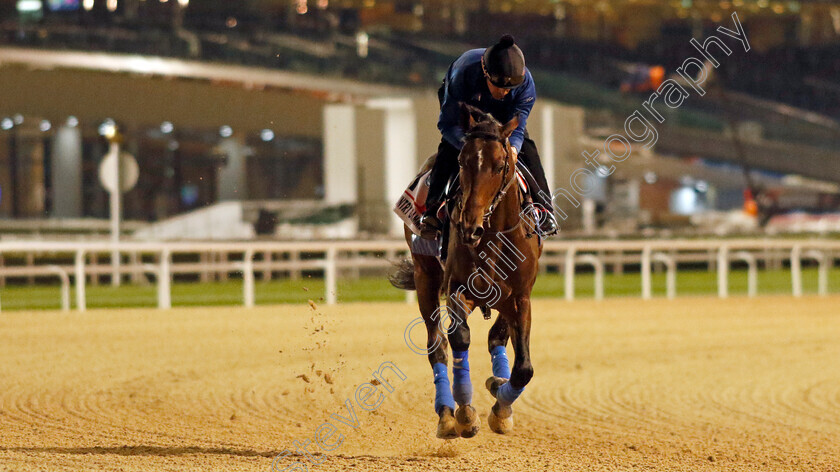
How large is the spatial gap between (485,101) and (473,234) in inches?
35.0

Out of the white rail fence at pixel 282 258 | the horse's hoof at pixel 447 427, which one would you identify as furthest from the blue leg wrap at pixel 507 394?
the white rail fence at pixel 282 258

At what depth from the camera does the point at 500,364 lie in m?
5.55

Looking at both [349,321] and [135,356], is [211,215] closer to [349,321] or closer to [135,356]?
[349,321]

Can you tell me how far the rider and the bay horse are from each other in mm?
171

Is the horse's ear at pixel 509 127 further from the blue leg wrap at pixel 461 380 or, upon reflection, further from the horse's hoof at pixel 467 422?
the horse's hoof at pixel 467 422

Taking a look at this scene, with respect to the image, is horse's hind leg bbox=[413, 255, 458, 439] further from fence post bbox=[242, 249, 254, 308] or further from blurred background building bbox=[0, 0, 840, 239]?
blurred background building bbox=[0, 0, 840, 239]

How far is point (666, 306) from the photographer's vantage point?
14.4m

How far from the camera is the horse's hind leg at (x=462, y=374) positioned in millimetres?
4930

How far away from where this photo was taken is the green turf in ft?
49.3

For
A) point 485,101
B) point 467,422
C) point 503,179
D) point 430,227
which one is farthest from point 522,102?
point 467,422

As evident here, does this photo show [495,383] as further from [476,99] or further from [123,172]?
[123,172]

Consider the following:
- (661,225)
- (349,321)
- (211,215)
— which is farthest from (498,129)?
(661,225)

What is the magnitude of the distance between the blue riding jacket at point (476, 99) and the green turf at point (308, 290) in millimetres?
8084

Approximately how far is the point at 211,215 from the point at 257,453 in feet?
66.1
